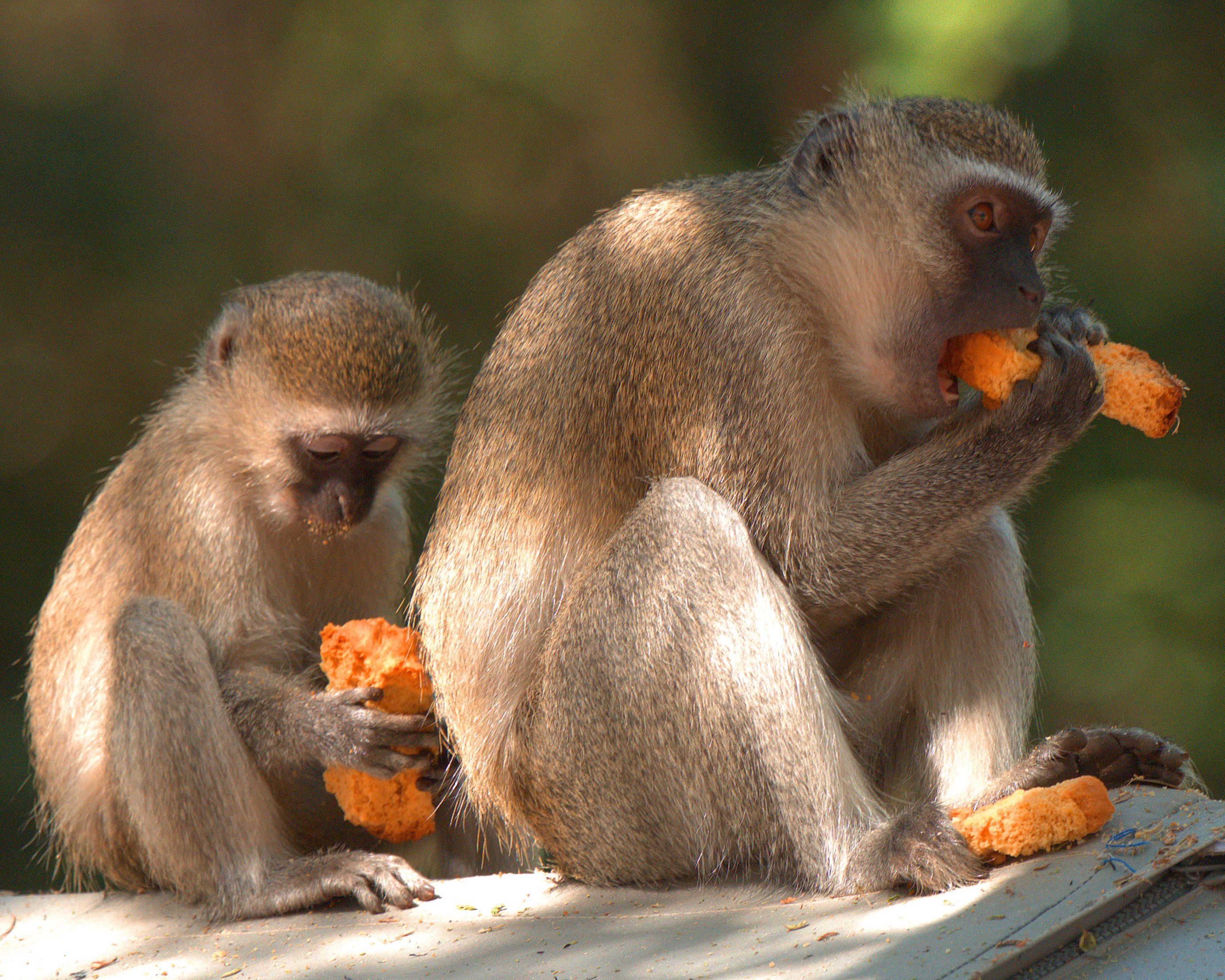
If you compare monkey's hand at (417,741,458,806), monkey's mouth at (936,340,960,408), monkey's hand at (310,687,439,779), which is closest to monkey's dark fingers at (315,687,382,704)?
monkey's hand at (310,687,439,779)

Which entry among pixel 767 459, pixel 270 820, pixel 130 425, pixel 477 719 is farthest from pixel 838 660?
pixel 130 425

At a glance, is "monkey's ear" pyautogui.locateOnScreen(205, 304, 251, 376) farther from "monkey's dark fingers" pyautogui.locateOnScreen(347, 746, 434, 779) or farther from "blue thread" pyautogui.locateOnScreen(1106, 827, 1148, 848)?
"blue thread" pyautogui.locateOnScreen(1106, 827, 1148, 848)

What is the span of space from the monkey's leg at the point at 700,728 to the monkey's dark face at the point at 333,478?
1.18 m

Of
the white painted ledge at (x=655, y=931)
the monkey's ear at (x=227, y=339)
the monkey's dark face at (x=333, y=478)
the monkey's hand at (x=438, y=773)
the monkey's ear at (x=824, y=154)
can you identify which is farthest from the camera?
the monkey's ear at (x=227, y=339)

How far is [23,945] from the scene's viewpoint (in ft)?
11.8

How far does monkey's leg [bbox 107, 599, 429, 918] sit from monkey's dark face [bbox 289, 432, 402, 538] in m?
0.60

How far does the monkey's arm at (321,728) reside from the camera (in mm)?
3725

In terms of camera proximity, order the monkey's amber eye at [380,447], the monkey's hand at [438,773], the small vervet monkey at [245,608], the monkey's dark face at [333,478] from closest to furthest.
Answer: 1. the small vervet monkey at [245,608]
2. the monkey's hand at [438,773]
3. the monkey's dark face at [333,478]
4. the monkey's amber eye at [380,447]

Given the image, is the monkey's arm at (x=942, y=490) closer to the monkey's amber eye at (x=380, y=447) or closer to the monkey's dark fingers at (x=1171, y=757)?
the monkey's dark fingers at (x=1171, y=757)

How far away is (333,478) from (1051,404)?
2319mm

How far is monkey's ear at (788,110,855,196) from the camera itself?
3.63 m

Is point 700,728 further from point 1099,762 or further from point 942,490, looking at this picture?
point 1099,762

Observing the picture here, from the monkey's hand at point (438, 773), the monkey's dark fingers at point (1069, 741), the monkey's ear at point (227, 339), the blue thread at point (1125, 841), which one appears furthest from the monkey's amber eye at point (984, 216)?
the monkey's ear at point (227, 339)

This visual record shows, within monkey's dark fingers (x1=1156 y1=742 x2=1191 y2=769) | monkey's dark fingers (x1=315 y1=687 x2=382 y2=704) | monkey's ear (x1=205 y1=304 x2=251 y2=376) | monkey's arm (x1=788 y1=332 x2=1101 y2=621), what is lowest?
monkey's dark fingers (x1=1156 y1=742 x2=1191 y2=769)
